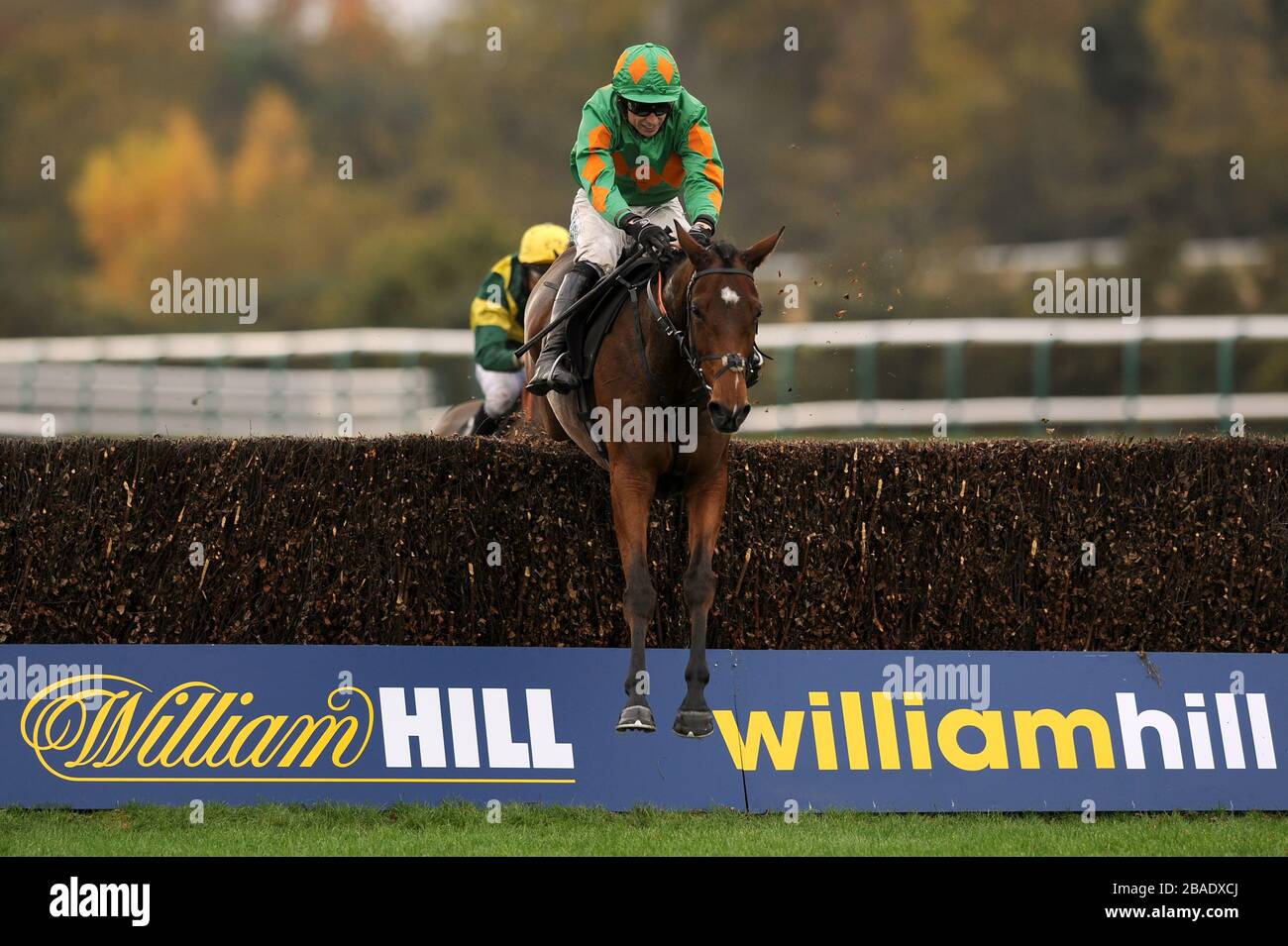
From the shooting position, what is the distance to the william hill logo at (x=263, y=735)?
8.20 m

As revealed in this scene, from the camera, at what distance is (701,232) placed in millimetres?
8305

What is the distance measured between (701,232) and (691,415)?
0.85 metres

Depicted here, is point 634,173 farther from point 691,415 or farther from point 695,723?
point 695,723

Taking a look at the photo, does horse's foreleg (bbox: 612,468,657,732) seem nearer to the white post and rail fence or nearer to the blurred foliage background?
the white post and rail fence

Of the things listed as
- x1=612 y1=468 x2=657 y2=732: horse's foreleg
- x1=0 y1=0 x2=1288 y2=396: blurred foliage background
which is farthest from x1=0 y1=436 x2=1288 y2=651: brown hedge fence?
x1=0 y1=0 x2=1288 y2=396: blurred foliage background

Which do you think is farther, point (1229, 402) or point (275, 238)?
point (275, 238)

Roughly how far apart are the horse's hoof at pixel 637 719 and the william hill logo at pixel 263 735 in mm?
588

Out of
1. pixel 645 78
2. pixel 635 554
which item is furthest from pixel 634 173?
pixel 635 554

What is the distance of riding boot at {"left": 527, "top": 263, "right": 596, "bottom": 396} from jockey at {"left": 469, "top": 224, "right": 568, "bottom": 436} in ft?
8.06

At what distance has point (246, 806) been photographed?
8156 millimetres

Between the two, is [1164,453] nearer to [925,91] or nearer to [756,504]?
[756,504]

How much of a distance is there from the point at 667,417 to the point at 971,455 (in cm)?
175

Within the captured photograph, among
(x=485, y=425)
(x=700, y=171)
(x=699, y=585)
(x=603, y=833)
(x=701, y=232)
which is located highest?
(x=700, y=171)
